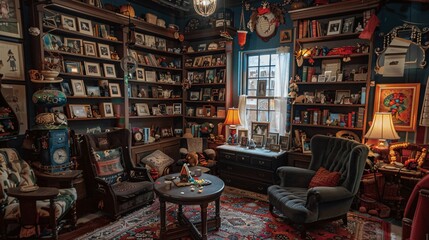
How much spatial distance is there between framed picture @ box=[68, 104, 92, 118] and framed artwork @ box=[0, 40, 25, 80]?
2.19ft

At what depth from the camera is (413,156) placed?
3178 millimetres

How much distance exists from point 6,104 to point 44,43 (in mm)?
880

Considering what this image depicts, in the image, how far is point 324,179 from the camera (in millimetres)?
2912

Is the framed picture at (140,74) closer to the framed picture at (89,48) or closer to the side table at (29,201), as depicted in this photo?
the framed picture at (89,48)

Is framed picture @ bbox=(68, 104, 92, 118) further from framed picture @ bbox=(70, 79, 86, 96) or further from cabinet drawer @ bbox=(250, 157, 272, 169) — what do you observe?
cabinet drawer @ bbox=(250, 157, 272, 169)

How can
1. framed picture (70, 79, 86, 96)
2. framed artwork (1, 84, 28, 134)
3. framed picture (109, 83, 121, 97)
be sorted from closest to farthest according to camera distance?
framed artwork (1, 84, 28, 134) → framed picture (70, 79, 86, 96) → framed picture (109, 83, 121, 97)

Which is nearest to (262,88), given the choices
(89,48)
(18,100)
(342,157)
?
(342,157)

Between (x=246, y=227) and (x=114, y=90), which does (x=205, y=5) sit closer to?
(x=114, y=90)

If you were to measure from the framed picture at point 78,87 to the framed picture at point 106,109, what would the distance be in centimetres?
33

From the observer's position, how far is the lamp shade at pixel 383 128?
303 centimetres

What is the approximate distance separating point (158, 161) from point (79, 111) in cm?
144

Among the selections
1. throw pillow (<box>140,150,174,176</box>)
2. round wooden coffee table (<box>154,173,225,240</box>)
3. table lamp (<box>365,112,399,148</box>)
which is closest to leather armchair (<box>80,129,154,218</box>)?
throw pillow (<box>140,150,174,176</box>)

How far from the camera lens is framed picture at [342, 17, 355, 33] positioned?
3480mm

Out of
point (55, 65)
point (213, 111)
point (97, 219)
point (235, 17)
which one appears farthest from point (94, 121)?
point (235, 17)
